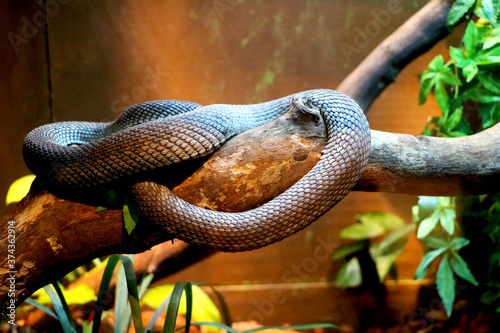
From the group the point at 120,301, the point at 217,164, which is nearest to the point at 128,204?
the point at 217,164

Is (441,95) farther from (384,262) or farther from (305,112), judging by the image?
(305,112)

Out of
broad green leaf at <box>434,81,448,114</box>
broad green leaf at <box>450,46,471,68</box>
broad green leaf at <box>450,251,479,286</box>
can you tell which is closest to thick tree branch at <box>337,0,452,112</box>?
broad green leaf at <box>434,81,448,114</box>

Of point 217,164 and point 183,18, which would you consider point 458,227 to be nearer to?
point 217,164

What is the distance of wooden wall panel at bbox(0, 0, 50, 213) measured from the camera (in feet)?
9.11

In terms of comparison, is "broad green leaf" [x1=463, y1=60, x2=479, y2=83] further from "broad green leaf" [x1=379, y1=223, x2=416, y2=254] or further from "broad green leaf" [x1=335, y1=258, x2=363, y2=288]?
"broad green leaf" [x1=335, y1=258, x2=363, y2=288]

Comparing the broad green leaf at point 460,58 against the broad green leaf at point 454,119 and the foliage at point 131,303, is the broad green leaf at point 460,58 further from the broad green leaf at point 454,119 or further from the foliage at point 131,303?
the foliage at point 131,303

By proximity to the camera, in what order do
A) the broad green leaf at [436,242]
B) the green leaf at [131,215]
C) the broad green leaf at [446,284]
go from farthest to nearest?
the broad green leaf at [436,242] < the broad green leaf at [446,284] < the green leaf at [131,215]

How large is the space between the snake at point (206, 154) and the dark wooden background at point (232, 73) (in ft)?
5.00

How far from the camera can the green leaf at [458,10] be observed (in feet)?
9.55

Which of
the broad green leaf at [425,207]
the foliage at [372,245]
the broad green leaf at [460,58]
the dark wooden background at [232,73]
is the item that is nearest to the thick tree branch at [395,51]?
the dark wooden background at [232,73]

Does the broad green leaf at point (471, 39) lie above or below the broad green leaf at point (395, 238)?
above

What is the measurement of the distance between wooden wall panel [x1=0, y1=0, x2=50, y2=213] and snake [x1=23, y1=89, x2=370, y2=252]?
1321mm

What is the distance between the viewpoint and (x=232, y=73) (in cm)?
329

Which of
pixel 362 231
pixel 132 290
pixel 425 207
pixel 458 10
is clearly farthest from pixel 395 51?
pixel 132 290
